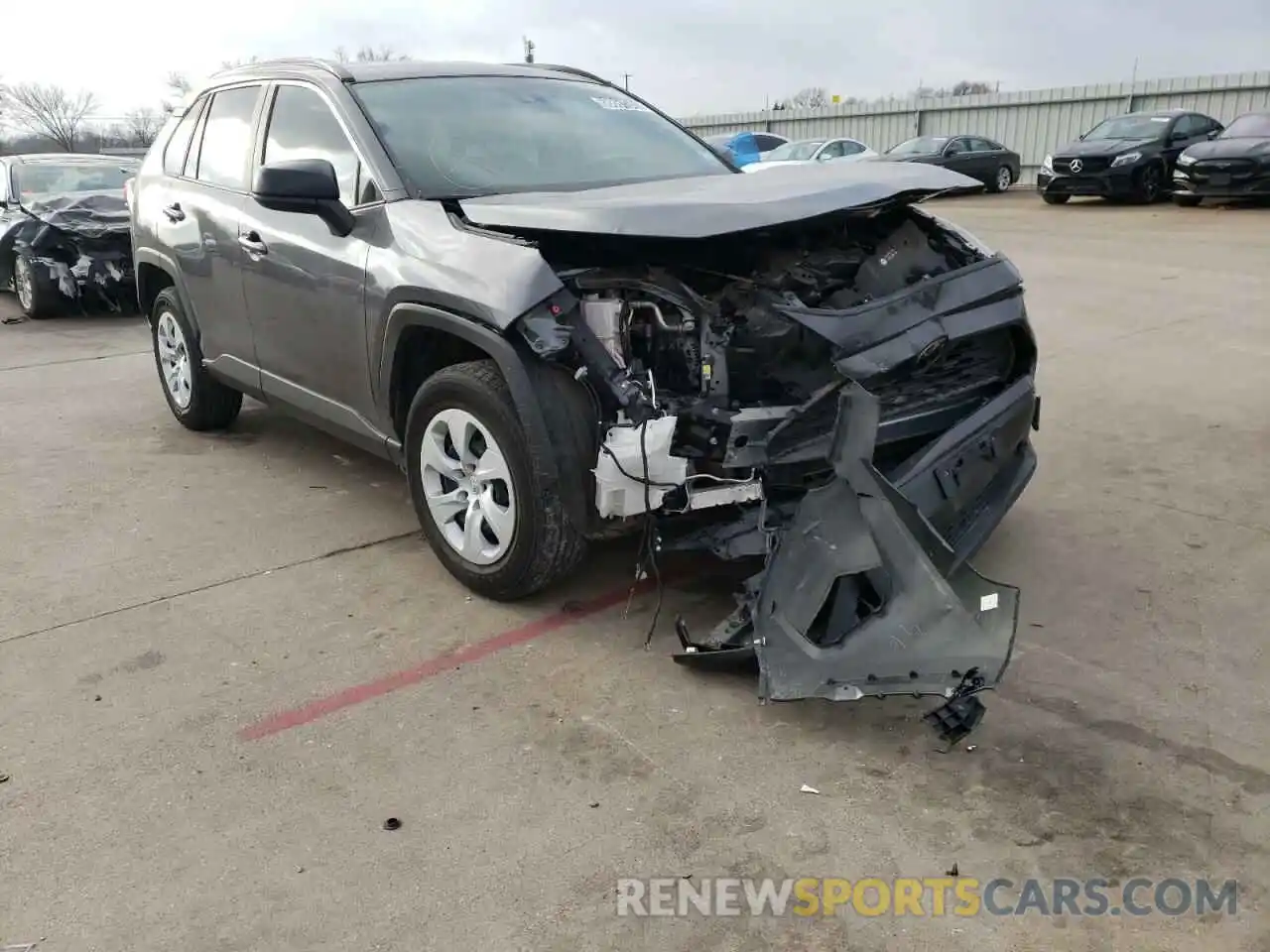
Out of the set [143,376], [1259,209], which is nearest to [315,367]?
[143,376]

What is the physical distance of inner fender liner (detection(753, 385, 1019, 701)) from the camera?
291 cm

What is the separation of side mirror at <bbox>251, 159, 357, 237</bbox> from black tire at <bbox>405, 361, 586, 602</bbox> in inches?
29.9

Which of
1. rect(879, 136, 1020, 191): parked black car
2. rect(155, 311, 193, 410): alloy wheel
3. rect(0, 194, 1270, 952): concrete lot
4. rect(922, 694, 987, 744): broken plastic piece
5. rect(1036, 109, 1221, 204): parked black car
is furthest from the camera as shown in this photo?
rect(879, 136, 1020, 191): parked black car

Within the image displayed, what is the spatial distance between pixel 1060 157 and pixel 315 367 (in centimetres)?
1733

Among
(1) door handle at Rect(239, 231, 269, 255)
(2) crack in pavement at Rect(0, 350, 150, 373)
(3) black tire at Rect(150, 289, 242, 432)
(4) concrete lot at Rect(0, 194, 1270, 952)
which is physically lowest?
(4) concrete lot at Rect(0, 194, 1270, 952)

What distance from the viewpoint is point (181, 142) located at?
222 inches

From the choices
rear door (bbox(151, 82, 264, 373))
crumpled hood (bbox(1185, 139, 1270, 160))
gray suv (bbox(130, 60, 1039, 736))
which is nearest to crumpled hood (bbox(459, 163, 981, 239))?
gray suv (bbox(130, 60, 1039, 736))

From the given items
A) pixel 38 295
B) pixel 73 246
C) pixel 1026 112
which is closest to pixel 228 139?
pixel 73 246

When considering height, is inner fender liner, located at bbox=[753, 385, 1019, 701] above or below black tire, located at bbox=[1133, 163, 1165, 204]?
below

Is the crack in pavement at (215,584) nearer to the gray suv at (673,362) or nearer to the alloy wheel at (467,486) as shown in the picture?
the gray suv at (673,362)

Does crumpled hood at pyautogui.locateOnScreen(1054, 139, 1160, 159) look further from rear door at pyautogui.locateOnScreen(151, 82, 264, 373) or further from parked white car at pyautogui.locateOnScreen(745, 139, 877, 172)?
rear door at pyautogui.locateOnScreen(151, 82, 264, 373)

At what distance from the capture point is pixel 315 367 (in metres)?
4.50

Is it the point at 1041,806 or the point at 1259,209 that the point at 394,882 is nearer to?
the point at 1041,806

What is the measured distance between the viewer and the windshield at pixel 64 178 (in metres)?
10.9
